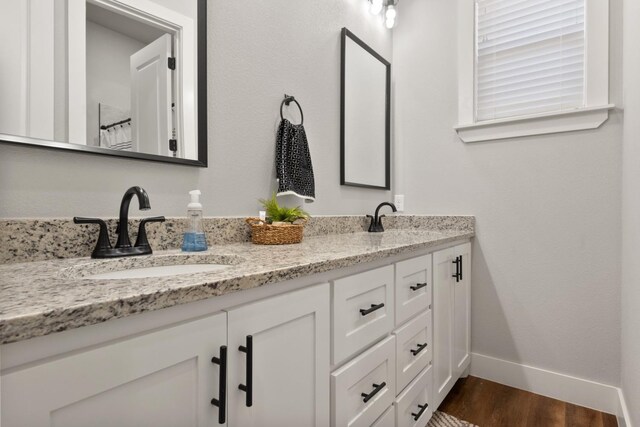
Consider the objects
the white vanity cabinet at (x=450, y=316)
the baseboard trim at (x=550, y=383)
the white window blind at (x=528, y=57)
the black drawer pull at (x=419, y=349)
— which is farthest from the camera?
the white window blind at (x=528, y=57)

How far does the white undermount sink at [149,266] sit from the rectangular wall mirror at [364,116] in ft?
3.46

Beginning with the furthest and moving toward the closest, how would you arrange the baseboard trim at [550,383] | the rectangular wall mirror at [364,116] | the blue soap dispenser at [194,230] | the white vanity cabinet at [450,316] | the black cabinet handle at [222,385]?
the rectangular wall mirror at [364,116]
the baseboard trim at [550,383]
the white vanity cabinet at [450,316]
the blue soap dispenser at [194,230]
the black cabinet handle at [222,385]

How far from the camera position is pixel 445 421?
1587mm

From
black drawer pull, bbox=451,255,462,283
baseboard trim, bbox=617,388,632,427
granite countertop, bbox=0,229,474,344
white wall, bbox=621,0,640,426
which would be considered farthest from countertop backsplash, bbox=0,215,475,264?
baseboard trim, bbox=617,388,632,427

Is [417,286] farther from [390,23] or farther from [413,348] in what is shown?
[390,23]

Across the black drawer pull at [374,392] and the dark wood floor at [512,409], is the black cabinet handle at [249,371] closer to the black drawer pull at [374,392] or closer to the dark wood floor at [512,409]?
the black drawer pull at [374,392]

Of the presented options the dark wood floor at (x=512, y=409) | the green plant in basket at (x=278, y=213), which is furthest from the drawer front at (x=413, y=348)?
the green plant in basket at (x=278, y=213)

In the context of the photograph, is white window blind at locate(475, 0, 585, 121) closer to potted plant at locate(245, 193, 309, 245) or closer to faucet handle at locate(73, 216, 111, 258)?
potted plant at locate(245, 193, 309, 245)

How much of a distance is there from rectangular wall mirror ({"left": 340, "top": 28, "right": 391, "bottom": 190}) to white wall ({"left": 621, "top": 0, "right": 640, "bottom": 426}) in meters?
1.20

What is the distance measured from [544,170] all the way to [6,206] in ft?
7.33

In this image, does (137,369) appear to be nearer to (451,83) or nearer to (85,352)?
(85,352)

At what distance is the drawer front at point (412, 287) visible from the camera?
1.23 m

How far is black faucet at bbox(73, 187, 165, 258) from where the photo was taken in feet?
2.97

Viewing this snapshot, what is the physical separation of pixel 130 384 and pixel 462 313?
1.77 metres
